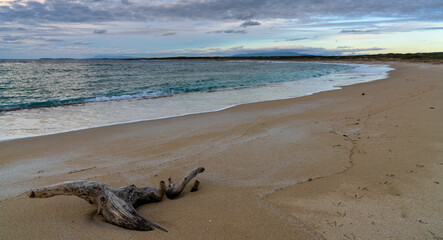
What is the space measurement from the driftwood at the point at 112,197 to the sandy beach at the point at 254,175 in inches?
4.0

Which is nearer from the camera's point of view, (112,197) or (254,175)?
(112,197)

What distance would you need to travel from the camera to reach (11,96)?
1516cm

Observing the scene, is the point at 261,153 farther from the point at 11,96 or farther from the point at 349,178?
the point at 11,96

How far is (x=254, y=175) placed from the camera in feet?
13.3

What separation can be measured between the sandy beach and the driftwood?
102 millimetres

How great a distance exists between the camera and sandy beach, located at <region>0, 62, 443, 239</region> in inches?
107

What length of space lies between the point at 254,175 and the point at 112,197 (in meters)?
2.01

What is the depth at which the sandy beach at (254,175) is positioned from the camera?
2723mm

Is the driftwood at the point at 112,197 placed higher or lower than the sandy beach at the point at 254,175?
higher

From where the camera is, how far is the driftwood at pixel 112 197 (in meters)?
2.66

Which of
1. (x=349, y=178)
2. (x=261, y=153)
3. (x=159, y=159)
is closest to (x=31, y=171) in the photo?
(x=159, y=159)

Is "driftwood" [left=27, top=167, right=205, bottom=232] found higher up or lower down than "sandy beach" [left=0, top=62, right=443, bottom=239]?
higher up

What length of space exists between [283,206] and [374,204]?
39.8 inches

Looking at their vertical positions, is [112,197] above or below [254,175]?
above
